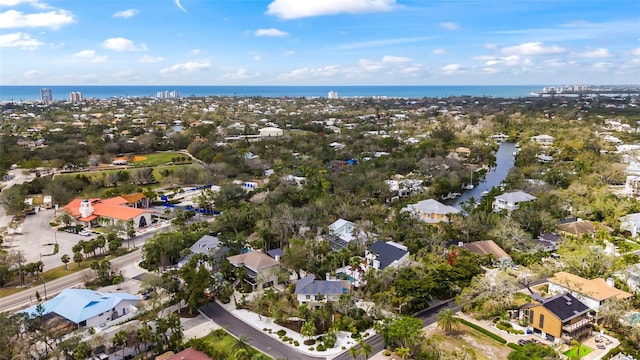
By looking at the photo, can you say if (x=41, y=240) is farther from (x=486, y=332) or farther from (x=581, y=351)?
(x=581, y=351)

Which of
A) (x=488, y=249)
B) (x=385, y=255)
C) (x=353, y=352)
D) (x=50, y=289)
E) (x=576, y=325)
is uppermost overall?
(x=385, y=255)

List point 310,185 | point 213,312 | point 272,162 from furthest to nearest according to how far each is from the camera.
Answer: point 272,162 < point 310,185 < point 213,312

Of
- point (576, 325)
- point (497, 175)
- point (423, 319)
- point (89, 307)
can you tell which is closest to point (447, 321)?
point (423, 319)

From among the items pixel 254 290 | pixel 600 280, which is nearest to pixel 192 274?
pixel 254 290

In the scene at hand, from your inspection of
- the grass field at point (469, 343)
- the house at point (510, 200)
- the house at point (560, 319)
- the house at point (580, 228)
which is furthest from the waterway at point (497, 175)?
the grass field at point (469, 343)

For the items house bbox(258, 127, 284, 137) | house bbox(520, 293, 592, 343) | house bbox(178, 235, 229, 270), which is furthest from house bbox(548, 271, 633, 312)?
house bbox(258, 127, 284, 137)

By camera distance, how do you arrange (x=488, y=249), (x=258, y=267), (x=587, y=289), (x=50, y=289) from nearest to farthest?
(x=587, y=289) → (x=50, y=289) → (x=258, y=267) → (x=488, y=249)

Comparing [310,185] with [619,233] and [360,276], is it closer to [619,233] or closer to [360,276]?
[360,276]

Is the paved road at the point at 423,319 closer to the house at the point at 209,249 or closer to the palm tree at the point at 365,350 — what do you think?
the palm tree at the point at 365,350
